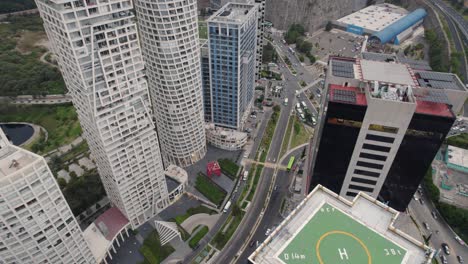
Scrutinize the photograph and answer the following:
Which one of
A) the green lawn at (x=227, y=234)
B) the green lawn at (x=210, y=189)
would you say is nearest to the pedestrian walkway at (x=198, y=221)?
the green lawn at (x=227, y=234)

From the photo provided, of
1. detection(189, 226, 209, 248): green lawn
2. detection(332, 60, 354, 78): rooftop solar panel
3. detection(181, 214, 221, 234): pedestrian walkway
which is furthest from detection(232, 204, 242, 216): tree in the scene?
detection(332, 60, 354, 78): rooftop solar panel

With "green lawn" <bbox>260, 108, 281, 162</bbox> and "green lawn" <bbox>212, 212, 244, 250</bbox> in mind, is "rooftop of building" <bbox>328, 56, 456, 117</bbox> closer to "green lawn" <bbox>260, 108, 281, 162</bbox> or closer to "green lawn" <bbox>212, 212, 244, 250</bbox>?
"green lawn" <bbox>212, 212, 244, 250</bbox>

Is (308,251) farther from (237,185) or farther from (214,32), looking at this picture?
(214,32)

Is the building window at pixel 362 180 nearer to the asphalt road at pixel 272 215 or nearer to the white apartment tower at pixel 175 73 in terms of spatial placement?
the asphalt road at pixel 272 215

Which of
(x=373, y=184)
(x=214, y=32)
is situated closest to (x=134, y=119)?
(x=214, y=32)

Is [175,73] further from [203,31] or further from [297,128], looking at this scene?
[297,128]

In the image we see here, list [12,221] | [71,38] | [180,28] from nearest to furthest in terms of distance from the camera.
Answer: [12,221]
[71,38]
[180,28]

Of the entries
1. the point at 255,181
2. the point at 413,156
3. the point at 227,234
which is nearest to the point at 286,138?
the point at 255,181
